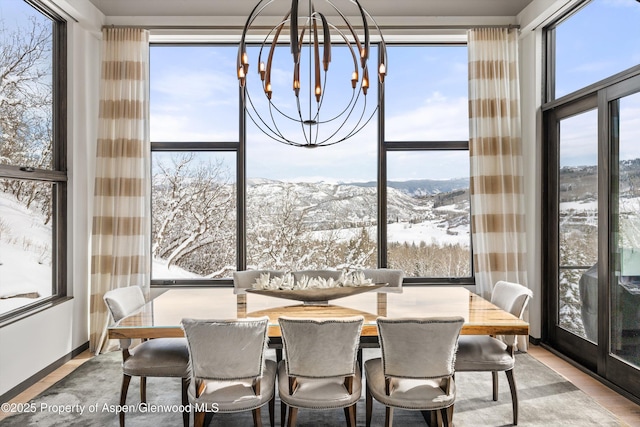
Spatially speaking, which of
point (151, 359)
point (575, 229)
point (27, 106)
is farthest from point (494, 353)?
point (27, 106)

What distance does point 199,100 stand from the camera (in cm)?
436

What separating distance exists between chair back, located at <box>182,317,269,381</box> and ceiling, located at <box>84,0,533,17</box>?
3.12 metres

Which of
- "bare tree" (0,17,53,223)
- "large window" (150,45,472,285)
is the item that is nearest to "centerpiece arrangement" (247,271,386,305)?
"large window" (150,45,472,285)

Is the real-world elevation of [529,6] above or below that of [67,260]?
above

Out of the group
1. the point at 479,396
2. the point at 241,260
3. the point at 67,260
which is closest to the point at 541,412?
the point at 479,396

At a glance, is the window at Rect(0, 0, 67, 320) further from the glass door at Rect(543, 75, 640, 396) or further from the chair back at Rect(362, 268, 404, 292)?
the glass door at Rect(543, 75, 640, 396)

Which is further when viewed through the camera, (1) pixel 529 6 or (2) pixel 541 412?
(1) pixel 529 6

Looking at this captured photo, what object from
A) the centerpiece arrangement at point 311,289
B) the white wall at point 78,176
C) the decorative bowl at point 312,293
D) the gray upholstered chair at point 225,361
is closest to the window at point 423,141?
the centerpiece arrangement at point 311,289

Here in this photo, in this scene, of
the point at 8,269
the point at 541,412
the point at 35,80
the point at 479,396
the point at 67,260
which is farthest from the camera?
the point at 67,260

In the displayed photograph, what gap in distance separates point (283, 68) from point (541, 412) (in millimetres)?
3474

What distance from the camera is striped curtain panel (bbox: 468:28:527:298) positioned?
13.1 ft

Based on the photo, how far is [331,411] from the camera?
275cm

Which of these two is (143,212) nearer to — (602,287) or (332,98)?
(332,98)

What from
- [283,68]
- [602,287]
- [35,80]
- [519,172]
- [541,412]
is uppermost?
[283,68]
